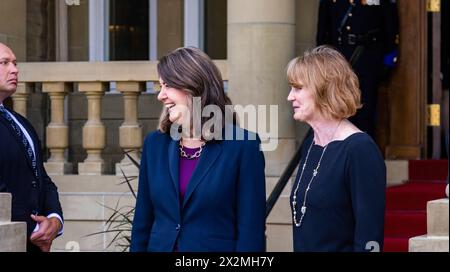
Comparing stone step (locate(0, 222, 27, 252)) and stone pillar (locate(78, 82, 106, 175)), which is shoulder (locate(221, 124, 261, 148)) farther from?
stone pillar (locate(78, 82, 106, 175))

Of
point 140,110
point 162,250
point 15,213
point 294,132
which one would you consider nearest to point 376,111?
point 294,132

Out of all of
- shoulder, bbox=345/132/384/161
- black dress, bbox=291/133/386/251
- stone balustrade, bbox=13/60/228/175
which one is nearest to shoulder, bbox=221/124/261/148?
black dress, bbox=291/133/386/251

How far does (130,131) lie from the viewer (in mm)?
9297

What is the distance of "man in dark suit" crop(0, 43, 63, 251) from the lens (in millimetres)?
6148

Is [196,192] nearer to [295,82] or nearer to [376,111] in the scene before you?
[295,82]

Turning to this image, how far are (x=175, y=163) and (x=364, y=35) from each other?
15.3ft

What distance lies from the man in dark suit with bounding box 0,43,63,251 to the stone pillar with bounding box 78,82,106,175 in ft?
9.78

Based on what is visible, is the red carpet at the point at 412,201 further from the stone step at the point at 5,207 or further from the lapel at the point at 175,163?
the lapel at the point at 175,163

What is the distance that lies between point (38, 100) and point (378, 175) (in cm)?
636

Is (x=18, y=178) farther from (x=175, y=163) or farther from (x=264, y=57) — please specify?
(x=264, y=57)

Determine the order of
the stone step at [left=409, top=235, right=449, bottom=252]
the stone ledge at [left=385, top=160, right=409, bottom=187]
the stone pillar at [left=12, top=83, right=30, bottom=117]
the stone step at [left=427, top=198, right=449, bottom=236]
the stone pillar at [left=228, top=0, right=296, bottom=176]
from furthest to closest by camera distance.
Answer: the stone ledge at [left=385, top=160, right=409, bottom=187], the stone pillar at [left=12, top=83, right=30, bottom=117], the stone pillar at [left=228, top=0, right=296, bottom=176], the stone step at [left=427, top=198, right=449, bottom=236], the stone step at [left=409, top=235, right=449, bottom=252]

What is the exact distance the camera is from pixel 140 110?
11258 millimetres

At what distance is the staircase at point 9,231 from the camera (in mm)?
5703
